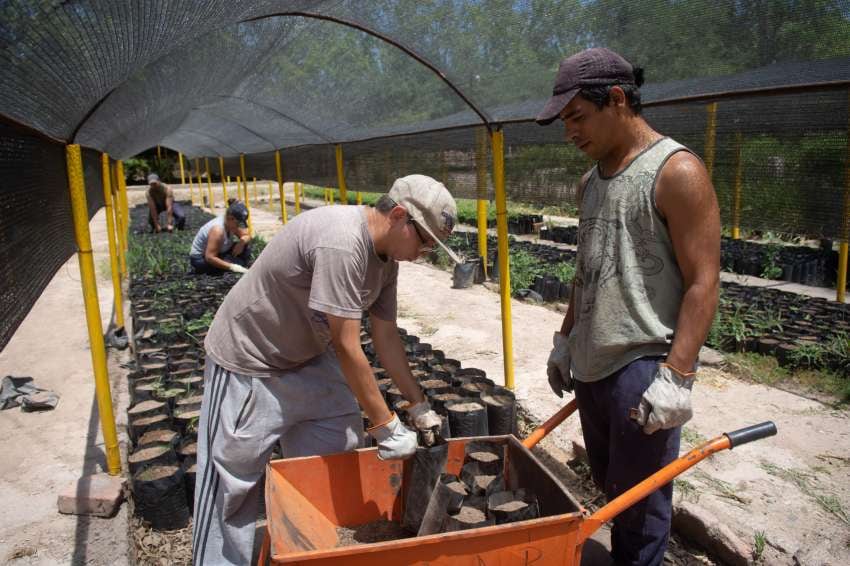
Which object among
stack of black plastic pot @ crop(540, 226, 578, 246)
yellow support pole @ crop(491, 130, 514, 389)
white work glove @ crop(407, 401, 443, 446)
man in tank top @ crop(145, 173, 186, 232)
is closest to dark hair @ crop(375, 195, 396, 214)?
white work glove @ crop(407, 401, 443, 446)

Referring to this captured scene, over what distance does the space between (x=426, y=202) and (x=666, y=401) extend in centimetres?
87

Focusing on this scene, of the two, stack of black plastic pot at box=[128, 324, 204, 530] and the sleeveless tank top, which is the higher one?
the sleeveless tank top

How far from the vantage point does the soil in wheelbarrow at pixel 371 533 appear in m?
2.06

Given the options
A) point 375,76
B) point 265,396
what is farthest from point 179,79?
point 265,396

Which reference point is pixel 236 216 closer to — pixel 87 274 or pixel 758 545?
pixel 87 274

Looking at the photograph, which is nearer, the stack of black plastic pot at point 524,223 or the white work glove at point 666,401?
the white work glove at point 666,401

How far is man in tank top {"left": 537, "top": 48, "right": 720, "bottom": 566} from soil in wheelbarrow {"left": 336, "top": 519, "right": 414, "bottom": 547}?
757 mm

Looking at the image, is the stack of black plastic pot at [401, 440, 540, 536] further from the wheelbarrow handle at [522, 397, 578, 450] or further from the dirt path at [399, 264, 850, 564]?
the dirt path at [399, 264, 850, 564]

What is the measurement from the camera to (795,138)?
9.00 feet

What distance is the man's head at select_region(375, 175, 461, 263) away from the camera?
173cm

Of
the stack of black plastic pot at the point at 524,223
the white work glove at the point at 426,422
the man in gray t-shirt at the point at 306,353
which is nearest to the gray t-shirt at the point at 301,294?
the man in gray t-shirt at the point at 306,353

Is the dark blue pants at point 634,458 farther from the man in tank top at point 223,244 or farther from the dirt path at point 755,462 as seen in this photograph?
the man in tank top at point 223,244

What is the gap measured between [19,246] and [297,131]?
20.0ft

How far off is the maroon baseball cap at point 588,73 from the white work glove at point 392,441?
1.07 meters
